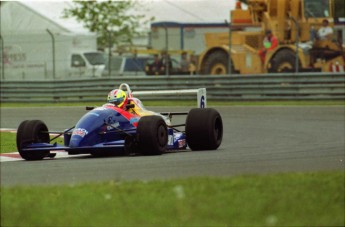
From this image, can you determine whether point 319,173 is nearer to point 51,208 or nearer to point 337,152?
point 51,208

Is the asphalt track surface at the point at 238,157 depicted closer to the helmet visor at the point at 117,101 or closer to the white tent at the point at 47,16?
the helmet visor at the point at 117,101

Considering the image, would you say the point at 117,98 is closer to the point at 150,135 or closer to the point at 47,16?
the point at 150,135

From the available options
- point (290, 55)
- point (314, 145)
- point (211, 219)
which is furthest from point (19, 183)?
point (290, 55)

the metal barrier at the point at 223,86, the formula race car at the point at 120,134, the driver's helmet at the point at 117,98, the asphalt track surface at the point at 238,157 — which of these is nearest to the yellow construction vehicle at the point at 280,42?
the metal barrier at the point at 223,86

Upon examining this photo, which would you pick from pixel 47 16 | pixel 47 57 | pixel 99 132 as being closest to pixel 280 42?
pixel 47 57

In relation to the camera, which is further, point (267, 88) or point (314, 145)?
point (267, 88)

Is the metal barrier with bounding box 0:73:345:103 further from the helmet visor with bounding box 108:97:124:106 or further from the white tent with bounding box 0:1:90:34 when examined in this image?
the helmet visor with bounding box 108:97:124:106

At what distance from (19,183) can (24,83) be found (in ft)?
68.0

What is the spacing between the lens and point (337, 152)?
39.7ft

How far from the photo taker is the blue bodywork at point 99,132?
11438mm

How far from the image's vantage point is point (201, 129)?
1241 cm

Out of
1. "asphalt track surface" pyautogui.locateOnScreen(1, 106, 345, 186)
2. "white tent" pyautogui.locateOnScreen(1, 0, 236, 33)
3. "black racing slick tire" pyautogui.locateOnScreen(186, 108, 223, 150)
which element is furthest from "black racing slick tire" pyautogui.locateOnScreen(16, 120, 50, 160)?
"white tent" pyautogui.locateOnScreen(1, 0, 236, 33)

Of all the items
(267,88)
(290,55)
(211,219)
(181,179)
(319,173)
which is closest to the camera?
(211,219)

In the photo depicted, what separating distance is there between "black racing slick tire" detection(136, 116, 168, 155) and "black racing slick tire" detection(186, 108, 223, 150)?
809 millimetres
